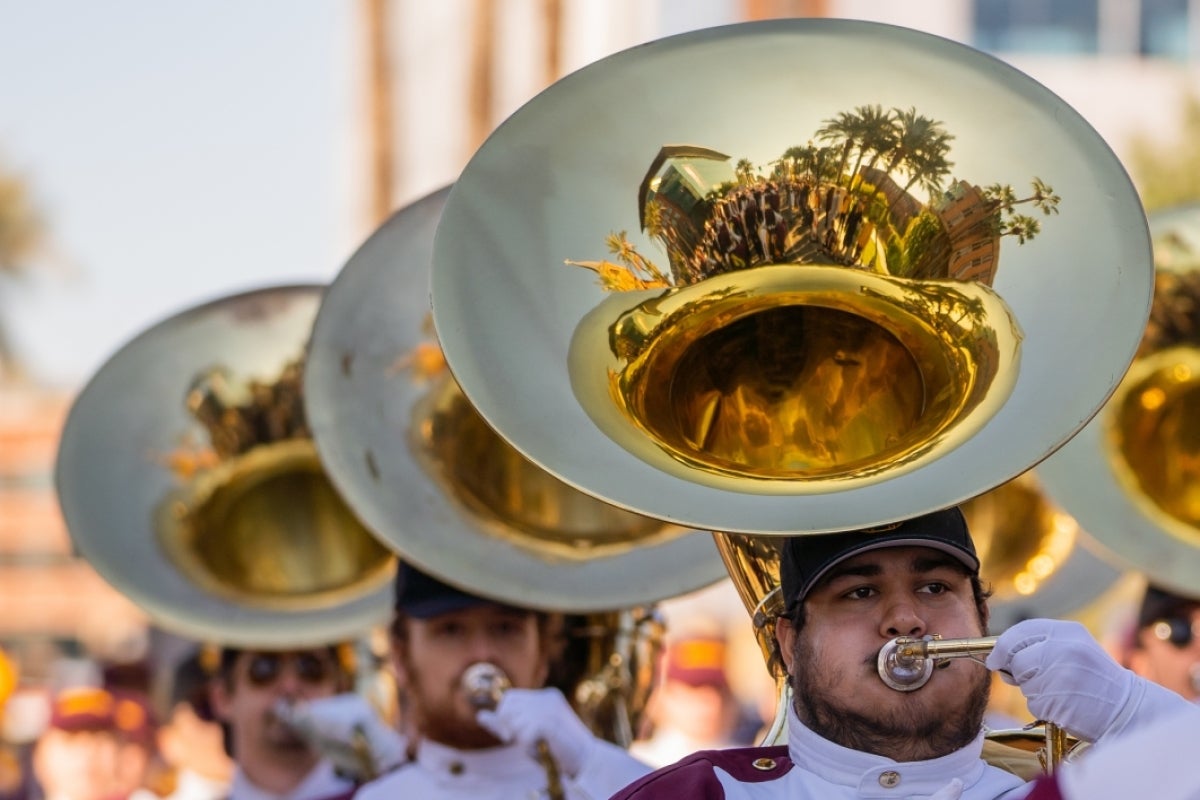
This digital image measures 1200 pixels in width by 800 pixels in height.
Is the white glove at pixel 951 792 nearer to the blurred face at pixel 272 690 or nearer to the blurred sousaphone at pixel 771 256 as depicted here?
the blurred sousaphone at pixel 771 256

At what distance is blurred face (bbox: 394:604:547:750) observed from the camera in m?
4.68

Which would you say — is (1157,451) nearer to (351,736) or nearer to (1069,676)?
(351,736)

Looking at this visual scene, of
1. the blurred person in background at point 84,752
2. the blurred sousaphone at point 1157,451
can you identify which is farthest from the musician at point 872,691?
the blurred person in background at point 84,752

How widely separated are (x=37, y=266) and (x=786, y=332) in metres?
34.0

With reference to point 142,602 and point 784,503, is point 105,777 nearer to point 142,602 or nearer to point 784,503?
point 142,602

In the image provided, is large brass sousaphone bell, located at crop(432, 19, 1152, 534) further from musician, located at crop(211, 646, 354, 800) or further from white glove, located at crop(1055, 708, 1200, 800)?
musician, located at crop(211, 646, 354, 800)

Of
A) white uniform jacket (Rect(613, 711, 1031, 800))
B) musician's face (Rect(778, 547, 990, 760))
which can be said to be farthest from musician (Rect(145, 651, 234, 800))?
musician's face (Rect(778, 547, 990, 760))

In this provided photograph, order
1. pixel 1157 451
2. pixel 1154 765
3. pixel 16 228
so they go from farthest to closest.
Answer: pixel 16 228, pixel 1157 451, pixel 1154 765

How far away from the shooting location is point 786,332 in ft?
11.8

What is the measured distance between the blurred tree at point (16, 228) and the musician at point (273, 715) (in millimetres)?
30360

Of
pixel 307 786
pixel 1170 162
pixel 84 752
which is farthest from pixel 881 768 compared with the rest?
pixel 1170 162

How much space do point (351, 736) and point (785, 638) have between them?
96.6 inches

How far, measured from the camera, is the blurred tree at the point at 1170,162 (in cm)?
2270

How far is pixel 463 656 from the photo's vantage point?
15.3 feet
